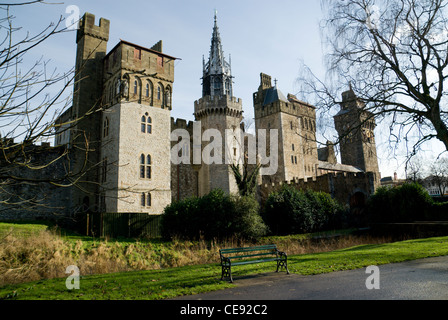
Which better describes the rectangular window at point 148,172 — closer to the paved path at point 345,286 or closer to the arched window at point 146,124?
the arched window at point 146,124

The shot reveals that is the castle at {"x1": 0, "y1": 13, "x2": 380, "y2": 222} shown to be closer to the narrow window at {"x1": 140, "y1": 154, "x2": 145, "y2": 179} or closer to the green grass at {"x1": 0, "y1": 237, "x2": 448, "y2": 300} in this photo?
the narrow window at {"x1": 140, "y1": 154, "x2": 145, "y2": 179}

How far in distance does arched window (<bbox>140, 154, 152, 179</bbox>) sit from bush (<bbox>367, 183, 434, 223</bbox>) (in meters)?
18.3

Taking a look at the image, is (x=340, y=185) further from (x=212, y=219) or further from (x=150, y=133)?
(x=150, y=133)

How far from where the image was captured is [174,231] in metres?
17.1

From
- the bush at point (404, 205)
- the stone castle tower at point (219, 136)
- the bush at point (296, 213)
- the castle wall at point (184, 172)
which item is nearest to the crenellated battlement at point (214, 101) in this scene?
the stone castle tower at point (219, 136)

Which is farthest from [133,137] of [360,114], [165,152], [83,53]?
[360,114]

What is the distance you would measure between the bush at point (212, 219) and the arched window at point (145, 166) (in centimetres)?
486

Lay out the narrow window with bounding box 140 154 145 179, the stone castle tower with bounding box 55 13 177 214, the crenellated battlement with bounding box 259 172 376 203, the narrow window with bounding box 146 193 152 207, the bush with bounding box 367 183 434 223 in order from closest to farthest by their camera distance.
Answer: the stone castle tower with bounding box 55 13 177 214
the narrow window with bounding box 146 193 152 207
the narrow window with bounding box 140 154 145 179
the bush with bounding box 367 183 434 223
the crenellated battlement with bounding box 259 172 376 203

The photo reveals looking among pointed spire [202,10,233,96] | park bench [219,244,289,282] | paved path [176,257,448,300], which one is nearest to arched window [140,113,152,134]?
pointed spire [202,10,233,96]

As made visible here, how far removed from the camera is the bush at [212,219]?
1684cm

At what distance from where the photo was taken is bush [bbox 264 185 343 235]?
2086 centimetres

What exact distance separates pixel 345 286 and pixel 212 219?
1135 centimetres

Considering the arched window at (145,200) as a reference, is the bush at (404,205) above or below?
below

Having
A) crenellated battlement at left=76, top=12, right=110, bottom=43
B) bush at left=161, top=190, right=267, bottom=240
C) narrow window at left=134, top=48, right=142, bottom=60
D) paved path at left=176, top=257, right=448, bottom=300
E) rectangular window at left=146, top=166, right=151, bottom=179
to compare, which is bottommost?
paved path at left=176, top=257, right=448, bottom=300
